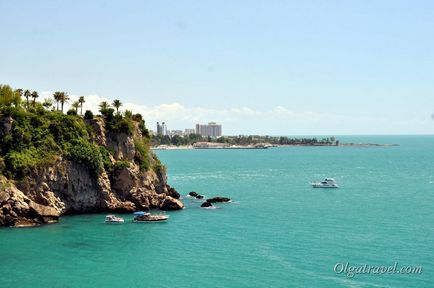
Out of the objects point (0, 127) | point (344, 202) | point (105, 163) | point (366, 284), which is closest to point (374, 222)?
point (344, 202)

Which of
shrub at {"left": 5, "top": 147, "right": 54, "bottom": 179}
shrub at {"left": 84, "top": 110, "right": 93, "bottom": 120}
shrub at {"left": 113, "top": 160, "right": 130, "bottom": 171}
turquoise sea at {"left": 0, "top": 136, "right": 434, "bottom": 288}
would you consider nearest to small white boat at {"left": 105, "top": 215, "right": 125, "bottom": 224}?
turquoise sea at {"left": 0, "top": 136, "right": 434, "bottom": 288}

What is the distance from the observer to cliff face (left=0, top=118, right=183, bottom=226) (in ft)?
231

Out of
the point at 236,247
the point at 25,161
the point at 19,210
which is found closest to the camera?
the point at 236,247

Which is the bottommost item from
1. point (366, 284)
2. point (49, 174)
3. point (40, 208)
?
point (366, 284)

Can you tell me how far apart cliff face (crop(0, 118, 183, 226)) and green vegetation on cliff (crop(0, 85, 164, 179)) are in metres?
0.61

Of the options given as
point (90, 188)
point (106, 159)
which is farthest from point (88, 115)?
point (90, 188)

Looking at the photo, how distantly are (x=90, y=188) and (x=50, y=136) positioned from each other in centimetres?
1053

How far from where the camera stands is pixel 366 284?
153ft

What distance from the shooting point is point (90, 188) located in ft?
263

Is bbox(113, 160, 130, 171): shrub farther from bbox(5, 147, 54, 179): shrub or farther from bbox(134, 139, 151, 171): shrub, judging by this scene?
bbox(5, 147, 54, 179): shrub

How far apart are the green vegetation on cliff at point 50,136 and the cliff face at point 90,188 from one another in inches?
24.2

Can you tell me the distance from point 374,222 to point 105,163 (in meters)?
43.9

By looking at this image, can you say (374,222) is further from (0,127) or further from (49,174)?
(0,127)

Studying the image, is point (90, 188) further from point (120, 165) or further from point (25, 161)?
point (25, 161)
